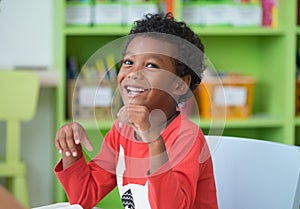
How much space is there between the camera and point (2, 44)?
2691 millimetres

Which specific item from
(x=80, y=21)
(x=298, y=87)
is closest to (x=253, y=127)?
(x=298, y=87)

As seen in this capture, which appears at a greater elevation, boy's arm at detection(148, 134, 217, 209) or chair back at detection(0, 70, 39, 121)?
boy's arm at detection(148, 134, 217, 209)

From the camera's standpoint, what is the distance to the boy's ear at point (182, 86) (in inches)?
33.3

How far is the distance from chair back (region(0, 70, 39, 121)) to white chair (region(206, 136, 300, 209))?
3.92ft

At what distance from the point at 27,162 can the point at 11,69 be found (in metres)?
0.43

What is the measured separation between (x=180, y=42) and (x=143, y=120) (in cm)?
12

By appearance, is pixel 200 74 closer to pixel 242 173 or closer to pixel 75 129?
pixel 75 129

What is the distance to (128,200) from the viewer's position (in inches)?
39.6

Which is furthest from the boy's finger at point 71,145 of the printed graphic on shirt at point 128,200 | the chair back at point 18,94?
the chair back at point 18,94

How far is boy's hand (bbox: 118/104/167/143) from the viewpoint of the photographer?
0.78m

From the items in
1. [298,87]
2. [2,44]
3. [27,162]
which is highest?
[2,44]

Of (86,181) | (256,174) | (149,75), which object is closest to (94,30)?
(256,174)

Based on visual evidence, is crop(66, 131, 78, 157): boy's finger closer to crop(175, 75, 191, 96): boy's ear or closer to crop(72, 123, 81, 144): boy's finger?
crop(72, 123, 81, 144): boy's finger

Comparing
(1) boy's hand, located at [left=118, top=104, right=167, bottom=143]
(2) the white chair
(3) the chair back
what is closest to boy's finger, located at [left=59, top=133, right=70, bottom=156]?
(1) boy's hand, located at [left=118, top=104, right=167, bottom=143]
